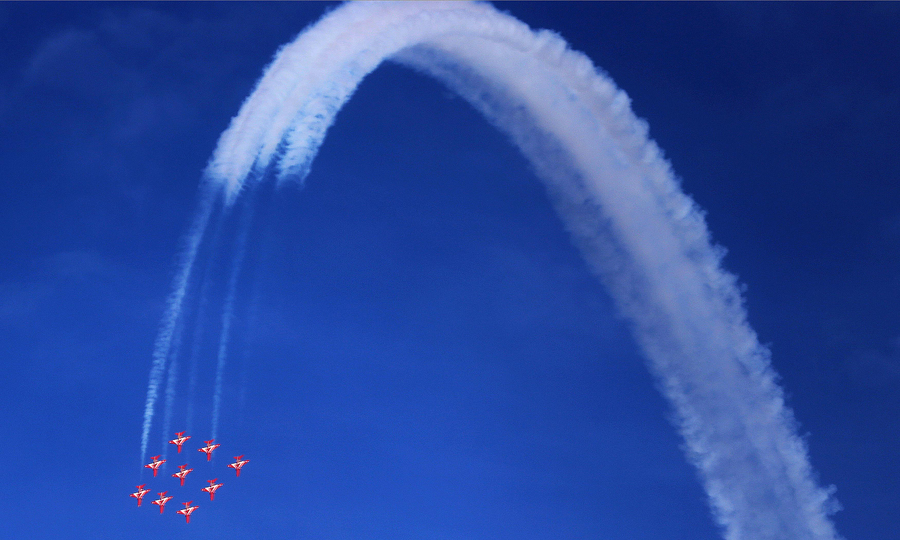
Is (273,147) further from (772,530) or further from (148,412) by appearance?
(772,530)

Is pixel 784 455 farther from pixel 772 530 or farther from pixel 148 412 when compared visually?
pixel 148 412

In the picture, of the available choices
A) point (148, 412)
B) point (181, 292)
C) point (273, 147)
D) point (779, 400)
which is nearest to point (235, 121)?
point (273, 147)

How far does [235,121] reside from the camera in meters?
38.2

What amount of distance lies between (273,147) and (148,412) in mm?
13337

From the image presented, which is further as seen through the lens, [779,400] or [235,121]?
[779,400]

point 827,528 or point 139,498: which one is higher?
point 139,498

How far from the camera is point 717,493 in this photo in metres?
41.8

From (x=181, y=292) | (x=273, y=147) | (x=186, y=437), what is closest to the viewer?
(x=273, y=147)

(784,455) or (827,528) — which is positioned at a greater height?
(784,455)

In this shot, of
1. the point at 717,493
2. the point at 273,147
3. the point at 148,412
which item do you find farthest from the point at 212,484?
the point at 717,493

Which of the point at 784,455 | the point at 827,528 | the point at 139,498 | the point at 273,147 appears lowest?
the point at 827,528

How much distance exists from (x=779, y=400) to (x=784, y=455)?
2276 mm

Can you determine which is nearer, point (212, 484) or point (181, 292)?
point (181, 292)

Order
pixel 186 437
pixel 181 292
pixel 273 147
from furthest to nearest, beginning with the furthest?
1. pixel 186 437
2. pixel 181 292
3. pixel 273 147
